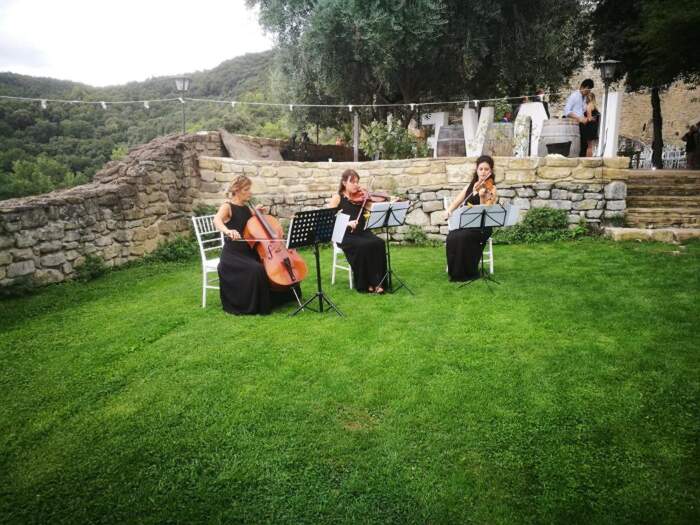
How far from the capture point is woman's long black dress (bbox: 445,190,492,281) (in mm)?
5758

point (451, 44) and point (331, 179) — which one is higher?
point (451, 44)

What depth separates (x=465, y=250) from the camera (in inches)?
228

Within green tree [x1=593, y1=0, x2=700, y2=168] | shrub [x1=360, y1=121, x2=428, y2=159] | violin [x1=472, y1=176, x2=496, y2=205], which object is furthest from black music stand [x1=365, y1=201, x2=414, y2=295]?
green tree [x1=593, y1=0, x2=700, y2=168]

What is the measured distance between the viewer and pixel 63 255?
616cm

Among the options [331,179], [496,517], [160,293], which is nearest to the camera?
[496,517]

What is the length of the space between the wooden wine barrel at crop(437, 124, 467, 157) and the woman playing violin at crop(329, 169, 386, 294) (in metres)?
4.72

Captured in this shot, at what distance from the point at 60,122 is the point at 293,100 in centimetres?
588

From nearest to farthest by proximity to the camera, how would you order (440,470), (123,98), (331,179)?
(440,470) < (331,179) < (123,98)

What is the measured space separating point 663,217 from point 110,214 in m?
9.11

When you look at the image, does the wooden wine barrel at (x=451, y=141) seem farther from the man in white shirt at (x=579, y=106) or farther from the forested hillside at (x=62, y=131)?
the forested hillside at (x=62, y=131)

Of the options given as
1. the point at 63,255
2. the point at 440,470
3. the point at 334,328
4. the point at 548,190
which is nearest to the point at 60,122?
the point at 63,255

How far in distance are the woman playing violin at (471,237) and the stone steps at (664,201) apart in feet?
14.4

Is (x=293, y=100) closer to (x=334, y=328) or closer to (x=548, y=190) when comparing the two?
(x=548, y=190)

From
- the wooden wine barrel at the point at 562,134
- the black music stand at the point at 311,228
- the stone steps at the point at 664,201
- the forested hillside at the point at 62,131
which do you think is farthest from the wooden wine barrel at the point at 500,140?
the forested hillside at the point at 62,131
